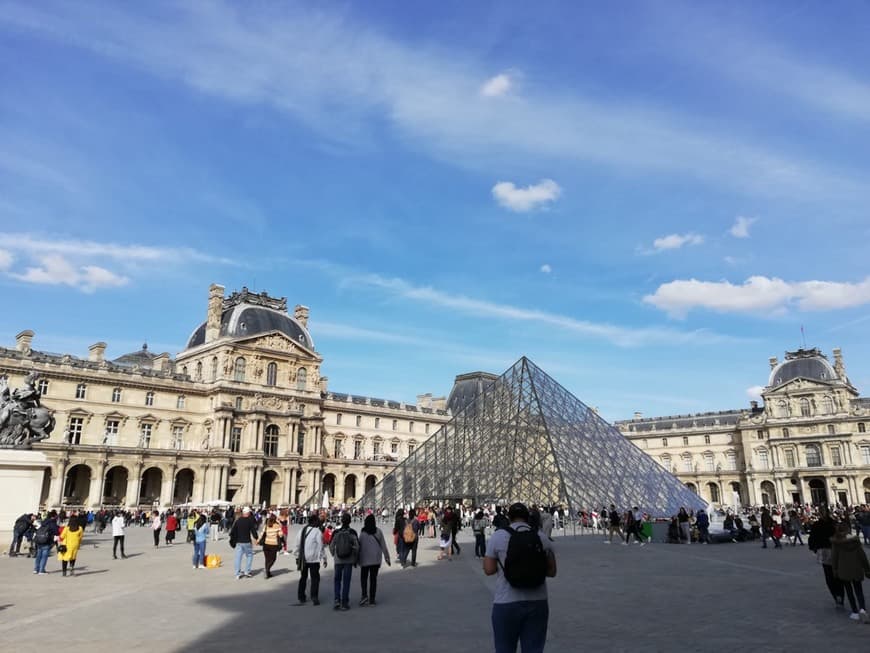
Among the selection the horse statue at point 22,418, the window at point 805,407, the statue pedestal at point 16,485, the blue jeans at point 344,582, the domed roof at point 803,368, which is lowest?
the blue jeans at point 344,582

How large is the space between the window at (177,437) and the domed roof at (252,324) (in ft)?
26.2

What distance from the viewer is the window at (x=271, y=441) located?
50.8 metres

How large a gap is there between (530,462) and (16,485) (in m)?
20.0

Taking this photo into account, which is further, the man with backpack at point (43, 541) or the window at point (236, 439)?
the window at point (236, 439)

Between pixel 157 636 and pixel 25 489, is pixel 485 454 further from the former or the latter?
pixel 157 636

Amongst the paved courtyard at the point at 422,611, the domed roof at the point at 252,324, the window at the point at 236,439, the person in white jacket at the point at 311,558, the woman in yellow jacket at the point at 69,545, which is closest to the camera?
the paved courtyard at the point at 422,611

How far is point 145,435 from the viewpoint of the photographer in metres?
47.2

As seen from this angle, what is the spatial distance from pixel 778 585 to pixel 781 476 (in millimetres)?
60758

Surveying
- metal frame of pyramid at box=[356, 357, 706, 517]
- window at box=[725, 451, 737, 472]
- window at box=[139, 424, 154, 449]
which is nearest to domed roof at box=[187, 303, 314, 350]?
window at box=[139, 424, 154, 449]

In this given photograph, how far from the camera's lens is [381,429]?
206 ft

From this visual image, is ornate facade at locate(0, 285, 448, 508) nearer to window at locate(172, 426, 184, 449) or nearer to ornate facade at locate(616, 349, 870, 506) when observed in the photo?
window at locate(172, 426, 184, 449)

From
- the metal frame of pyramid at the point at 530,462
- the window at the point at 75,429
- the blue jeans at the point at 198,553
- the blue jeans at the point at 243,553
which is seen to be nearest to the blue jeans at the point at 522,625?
the blue jeans at the point at 243,553

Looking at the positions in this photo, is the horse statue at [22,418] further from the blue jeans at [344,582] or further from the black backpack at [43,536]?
the blue jeans at [344,582]

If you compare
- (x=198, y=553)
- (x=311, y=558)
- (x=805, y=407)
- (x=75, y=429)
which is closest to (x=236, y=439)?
(x=75, y=429)
